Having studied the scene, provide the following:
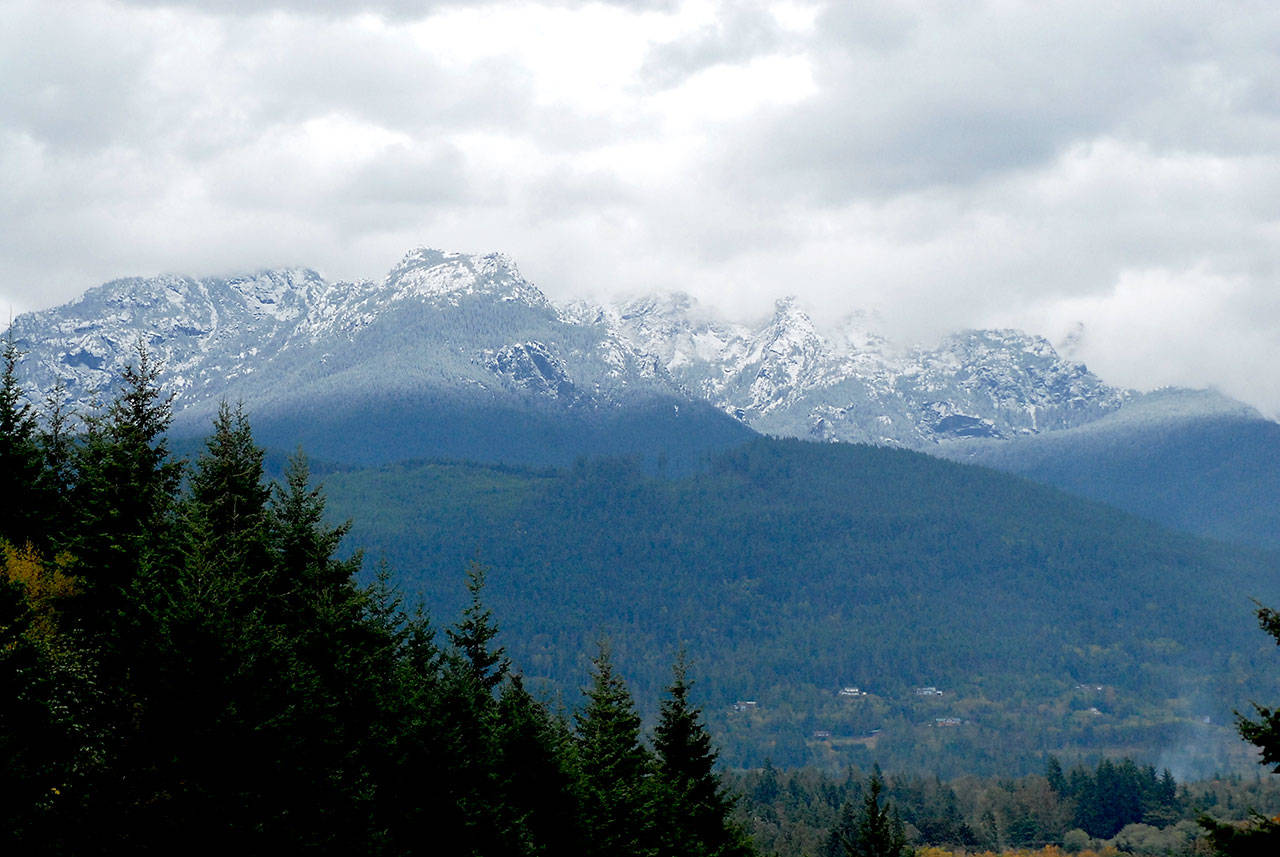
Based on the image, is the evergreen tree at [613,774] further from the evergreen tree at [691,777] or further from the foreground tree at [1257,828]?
the foreground tree at [1257,828]

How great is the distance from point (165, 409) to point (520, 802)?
28698mm

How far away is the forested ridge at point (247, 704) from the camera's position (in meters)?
48.9

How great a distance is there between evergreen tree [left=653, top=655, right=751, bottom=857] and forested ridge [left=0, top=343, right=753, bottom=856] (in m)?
0.15

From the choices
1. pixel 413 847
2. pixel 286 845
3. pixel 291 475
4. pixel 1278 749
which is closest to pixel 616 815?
pixel 413 847

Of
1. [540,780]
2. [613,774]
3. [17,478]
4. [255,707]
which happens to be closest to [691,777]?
[613,774]

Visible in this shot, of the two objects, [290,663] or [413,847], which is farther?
[413,847]

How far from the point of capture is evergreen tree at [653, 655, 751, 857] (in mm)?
83875

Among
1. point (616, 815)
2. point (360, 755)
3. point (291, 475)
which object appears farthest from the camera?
point (616, 815)

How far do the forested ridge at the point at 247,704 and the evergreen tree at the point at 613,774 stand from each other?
0.16 metres

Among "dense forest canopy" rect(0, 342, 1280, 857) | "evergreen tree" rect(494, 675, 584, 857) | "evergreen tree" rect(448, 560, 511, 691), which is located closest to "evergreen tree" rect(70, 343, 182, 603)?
"dense forest canopy" rect(0, 342, 1280, 857)

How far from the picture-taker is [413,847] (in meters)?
66.3

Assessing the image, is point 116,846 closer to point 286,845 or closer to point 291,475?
point 286,845

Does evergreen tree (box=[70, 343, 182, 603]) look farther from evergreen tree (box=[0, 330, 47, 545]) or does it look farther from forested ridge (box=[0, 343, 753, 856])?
evergreen tree (box=[0, 330, 47, 545])

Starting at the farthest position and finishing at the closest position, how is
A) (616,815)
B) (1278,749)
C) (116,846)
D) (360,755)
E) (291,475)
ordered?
(616,815)
(291,475)
(360,755)
(116,846)
(1278,749)
